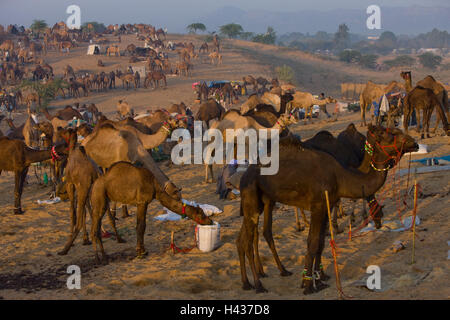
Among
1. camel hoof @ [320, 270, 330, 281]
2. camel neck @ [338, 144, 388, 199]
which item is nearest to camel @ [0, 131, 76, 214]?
camel hoof @ [320, 270, 330, 281]

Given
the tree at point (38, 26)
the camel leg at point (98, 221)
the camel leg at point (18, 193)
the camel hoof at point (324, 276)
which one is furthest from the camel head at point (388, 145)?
the tree at point (38, 26)

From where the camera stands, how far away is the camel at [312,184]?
6.92m

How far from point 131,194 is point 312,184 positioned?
3.57 meters

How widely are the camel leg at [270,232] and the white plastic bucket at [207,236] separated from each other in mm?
1579

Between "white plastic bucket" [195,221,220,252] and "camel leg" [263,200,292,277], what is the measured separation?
5.18 ft

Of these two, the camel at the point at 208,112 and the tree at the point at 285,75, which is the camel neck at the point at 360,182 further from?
the tree at the point at 285,75

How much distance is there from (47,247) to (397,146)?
22.4 feet

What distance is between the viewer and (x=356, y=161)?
9430mm

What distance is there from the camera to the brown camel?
9078mm

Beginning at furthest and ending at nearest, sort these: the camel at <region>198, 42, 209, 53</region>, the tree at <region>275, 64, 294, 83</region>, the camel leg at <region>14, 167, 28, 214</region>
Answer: the camel at <region>198, 42, 209, 53</region>
the tree at <region>275, 64, 294, 83</region>
the camel leg at <region>14, 167, 28, 214</region>

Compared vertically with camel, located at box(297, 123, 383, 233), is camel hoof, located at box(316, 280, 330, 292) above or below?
below

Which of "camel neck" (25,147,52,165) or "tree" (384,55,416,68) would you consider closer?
"camel neck" (25,147,52,165)

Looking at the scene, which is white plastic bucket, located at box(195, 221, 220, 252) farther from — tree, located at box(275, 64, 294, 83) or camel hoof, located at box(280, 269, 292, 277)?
tree, located at box(275, 64, 294, 83)
